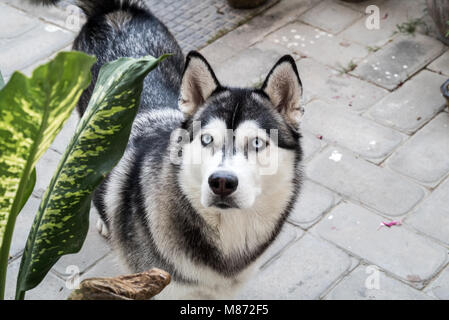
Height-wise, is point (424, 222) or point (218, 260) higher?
point (218, 260)

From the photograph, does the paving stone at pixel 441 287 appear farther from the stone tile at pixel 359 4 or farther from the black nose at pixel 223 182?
the stone tile at pixel 359 4

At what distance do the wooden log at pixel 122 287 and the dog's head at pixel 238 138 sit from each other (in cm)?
72

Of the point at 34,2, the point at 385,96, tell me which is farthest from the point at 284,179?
the point at 385,96

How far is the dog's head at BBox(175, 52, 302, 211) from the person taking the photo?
2.72m

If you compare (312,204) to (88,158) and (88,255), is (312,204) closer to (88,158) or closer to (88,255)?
(88,255)

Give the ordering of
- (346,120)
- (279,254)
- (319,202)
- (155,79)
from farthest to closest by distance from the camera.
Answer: (346,120)
(319,202)
(279,254)
(155,79)

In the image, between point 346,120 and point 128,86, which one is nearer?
point 128,86

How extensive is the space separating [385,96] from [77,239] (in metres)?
3.70

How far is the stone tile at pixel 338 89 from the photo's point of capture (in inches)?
211

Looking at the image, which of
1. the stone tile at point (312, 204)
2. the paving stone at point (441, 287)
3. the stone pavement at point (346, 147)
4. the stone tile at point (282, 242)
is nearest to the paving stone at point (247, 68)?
the stone pavement at point (346, 147)

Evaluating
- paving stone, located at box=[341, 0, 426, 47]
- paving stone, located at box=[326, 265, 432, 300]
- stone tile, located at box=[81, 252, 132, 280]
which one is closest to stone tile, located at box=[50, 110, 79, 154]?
stone tile, located at box=[81, 252, 132, 280]

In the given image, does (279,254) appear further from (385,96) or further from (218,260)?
(385,96)

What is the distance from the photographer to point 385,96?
5406mm

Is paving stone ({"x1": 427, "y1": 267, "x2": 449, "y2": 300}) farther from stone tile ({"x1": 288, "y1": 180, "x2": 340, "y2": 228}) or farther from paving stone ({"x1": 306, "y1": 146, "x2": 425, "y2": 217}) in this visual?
stone tile ({"x1": 288, "y1": 180, "x2": 340, "y2": 228})
